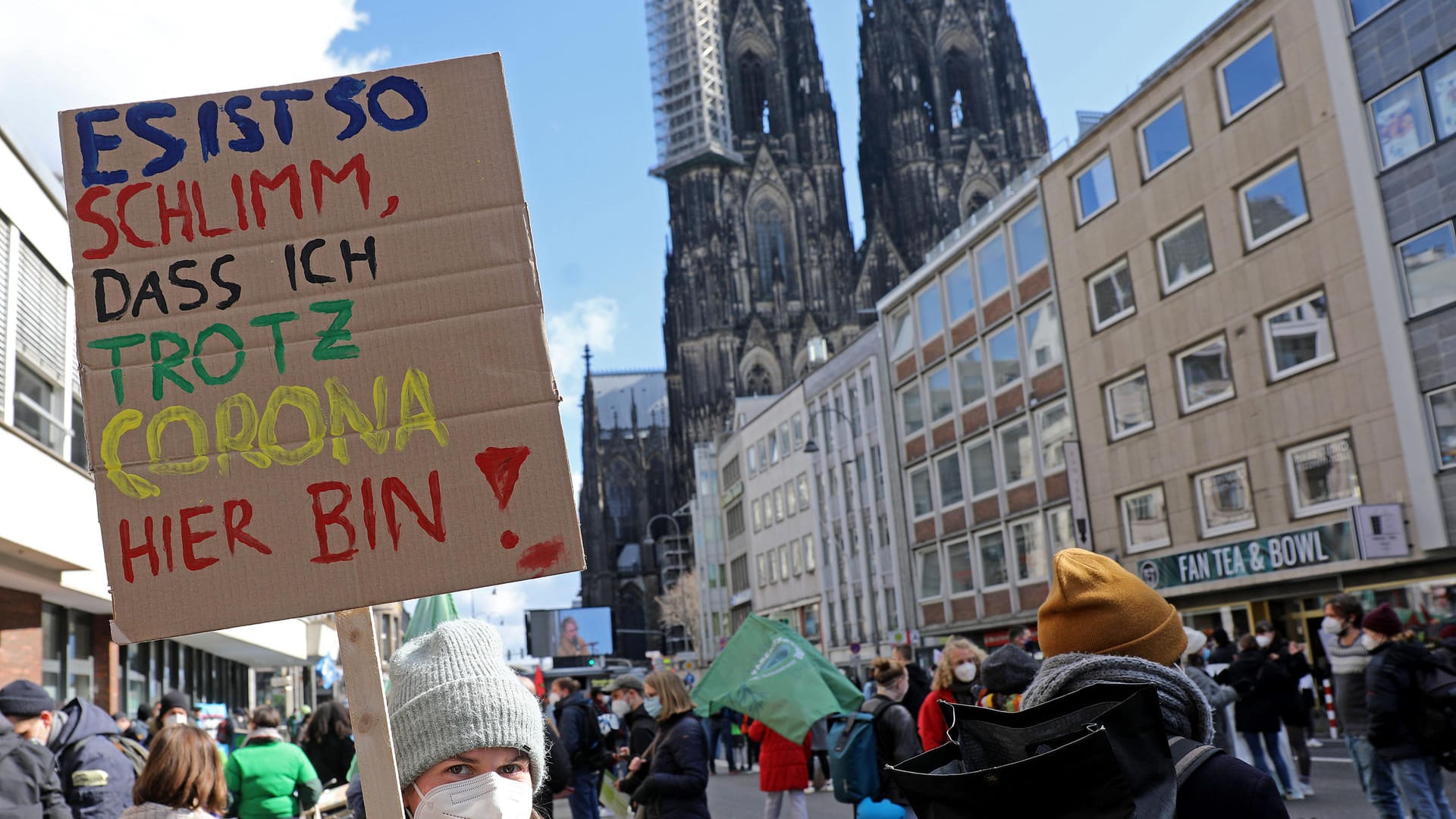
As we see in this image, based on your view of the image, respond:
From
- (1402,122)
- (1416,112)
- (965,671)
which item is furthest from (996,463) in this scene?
(965,671)

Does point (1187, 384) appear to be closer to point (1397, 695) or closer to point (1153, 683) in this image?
point (1397, 695)

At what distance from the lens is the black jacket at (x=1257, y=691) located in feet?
41.6

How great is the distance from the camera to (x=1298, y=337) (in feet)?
78.8

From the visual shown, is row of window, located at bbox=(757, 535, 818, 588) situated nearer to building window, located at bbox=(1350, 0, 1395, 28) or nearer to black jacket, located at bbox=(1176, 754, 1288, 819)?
building window, located at bbox=(1350, 0, 1395, 28)

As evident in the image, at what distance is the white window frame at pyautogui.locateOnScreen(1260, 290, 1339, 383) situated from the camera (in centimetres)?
2316

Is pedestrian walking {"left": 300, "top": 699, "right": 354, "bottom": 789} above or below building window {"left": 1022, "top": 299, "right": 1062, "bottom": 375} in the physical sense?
below

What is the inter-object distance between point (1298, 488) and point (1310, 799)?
41.9ft

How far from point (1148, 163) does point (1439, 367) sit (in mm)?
8886

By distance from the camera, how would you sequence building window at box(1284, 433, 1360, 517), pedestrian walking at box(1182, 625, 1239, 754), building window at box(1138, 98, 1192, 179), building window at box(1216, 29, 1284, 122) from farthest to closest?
building window at box(1138, 98, 1192, 179) → building window at box(1216, 29, 1284, 122) → building window at box(1284, 433, 1360, 517) → pedestrian walking at box(1182, 625, 1239, 754)

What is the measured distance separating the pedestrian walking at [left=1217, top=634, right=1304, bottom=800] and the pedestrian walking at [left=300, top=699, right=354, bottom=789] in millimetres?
7670

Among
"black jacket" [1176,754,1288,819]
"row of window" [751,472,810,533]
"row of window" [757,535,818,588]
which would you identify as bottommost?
"black jacket" [1176,754,1288,819]

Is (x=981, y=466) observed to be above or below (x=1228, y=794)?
above

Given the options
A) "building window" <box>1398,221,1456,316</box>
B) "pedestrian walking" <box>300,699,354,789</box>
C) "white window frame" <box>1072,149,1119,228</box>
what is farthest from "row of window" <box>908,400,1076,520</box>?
"pedestrian walking" <box>300,699,354,789</box>

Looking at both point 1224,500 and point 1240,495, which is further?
point 1224,500
